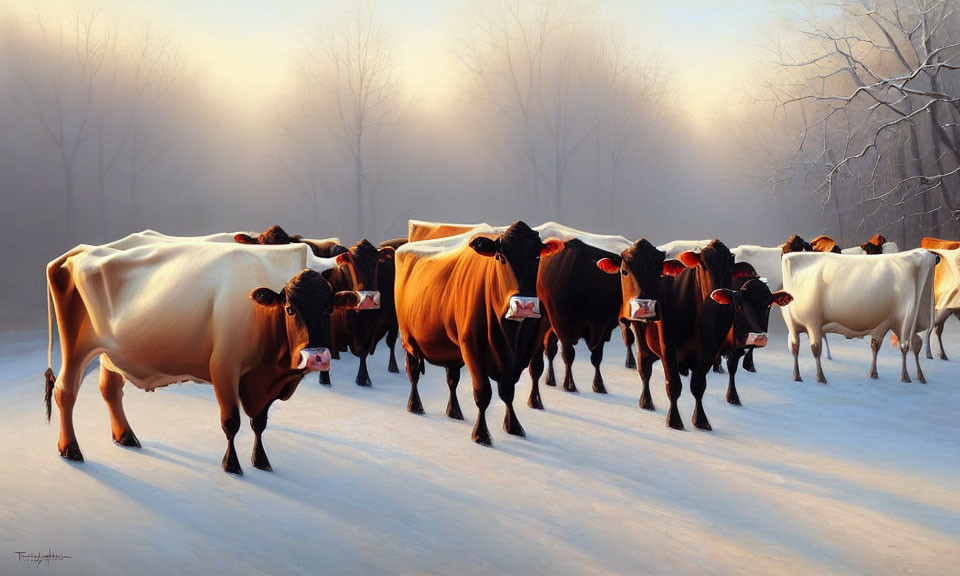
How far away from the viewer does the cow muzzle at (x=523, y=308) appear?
6043 millimetres

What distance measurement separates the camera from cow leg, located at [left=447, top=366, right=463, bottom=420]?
757 cm

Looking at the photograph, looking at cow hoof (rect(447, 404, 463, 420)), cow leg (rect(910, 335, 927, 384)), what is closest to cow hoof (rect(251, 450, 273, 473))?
cow hoof (rect(447, 404, 463, 420))

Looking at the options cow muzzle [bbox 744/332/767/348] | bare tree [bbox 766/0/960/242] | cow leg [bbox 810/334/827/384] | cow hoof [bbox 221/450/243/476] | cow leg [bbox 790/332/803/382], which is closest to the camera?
cow hoof [bbox 221/450/243/476]

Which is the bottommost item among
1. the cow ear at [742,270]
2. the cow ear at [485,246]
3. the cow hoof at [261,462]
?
the cow hoof at [261,462]

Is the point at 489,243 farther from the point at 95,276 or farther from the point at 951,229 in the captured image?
the point at 951,229

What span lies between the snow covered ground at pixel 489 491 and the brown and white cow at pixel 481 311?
610 millimetres

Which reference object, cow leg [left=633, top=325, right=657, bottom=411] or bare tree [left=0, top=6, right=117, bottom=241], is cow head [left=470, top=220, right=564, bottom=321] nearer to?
cow leg [left=633, top=325, right=657, bottom=411]

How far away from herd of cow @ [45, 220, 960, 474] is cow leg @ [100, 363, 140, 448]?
0.01 meters

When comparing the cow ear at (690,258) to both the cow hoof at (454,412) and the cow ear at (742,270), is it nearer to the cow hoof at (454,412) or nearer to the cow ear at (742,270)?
the cow ear at (742,270)

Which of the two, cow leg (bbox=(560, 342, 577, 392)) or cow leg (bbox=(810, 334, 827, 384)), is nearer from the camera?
cow leg (bbox=(560, 342, 577, 392))

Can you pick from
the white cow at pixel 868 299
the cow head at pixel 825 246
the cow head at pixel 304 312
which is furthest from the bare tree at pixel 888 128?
the cow head at pixel 304 312

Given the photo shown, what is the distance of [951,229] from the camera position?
22.4 m

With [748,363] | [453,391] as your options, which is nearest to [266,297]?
[453,391]

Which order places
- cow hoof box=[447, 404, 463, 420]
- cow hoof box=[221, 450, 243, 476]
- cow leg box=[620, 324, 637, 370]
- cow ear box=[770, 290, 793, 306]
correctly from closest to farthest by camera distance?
cow hoof box=[221, 450, 243, 476]
cow ear box=[770, 290, 793, 306]
cow hoof box=[447, 404, 463, 420]
cow leg box=[620, 324, 637, 370]
